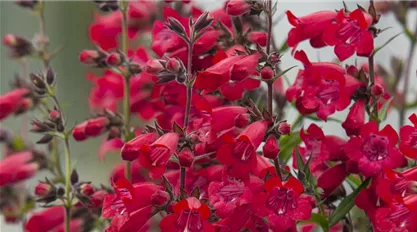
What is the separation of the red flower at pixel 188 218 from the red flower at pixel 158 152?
0.11 ft

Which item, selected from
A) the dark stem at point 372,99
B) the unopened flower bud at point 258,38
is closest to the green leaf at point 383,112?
the dark stem at point 372,99

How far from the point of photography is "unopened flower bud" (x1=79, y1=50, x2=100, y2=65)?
2.38ft

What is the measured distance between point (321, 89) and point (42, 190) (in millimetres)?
271

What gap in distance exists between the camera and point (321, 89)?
587 mm

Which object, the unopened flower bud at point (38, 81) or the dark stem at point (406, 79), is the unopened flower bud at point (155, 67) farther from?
the dark stem at point (406, 79)

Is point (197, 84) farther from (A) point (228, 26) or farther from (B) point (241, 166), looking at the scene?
(A) point (228, 26)

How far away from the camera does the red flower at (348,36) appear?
584 mm

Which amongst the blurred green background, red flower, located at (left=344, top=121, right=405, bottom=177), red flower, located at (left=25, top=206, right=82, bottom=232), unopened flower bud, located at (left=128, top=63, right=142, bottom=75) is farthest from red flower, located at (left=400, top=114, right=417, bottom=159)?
the blurred green background

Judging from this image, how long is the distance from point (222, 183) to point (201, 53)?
0.15 metres

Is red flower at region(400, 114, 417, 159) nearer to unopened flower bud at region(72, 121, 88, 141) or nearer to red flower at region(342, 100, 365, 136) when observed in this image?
red flower at region(342, 100, 365, 136)

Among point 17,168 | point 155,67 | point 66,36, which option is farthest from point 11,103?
point 66,36

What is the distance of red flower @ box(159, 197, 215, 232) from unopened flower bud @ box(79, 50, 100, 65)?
251mm

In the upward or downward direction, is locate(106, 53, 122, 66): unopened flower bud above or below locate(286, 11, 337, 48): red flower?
below

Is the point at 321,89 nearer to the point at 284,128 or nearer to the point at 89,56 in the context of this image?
the point at 284,128
